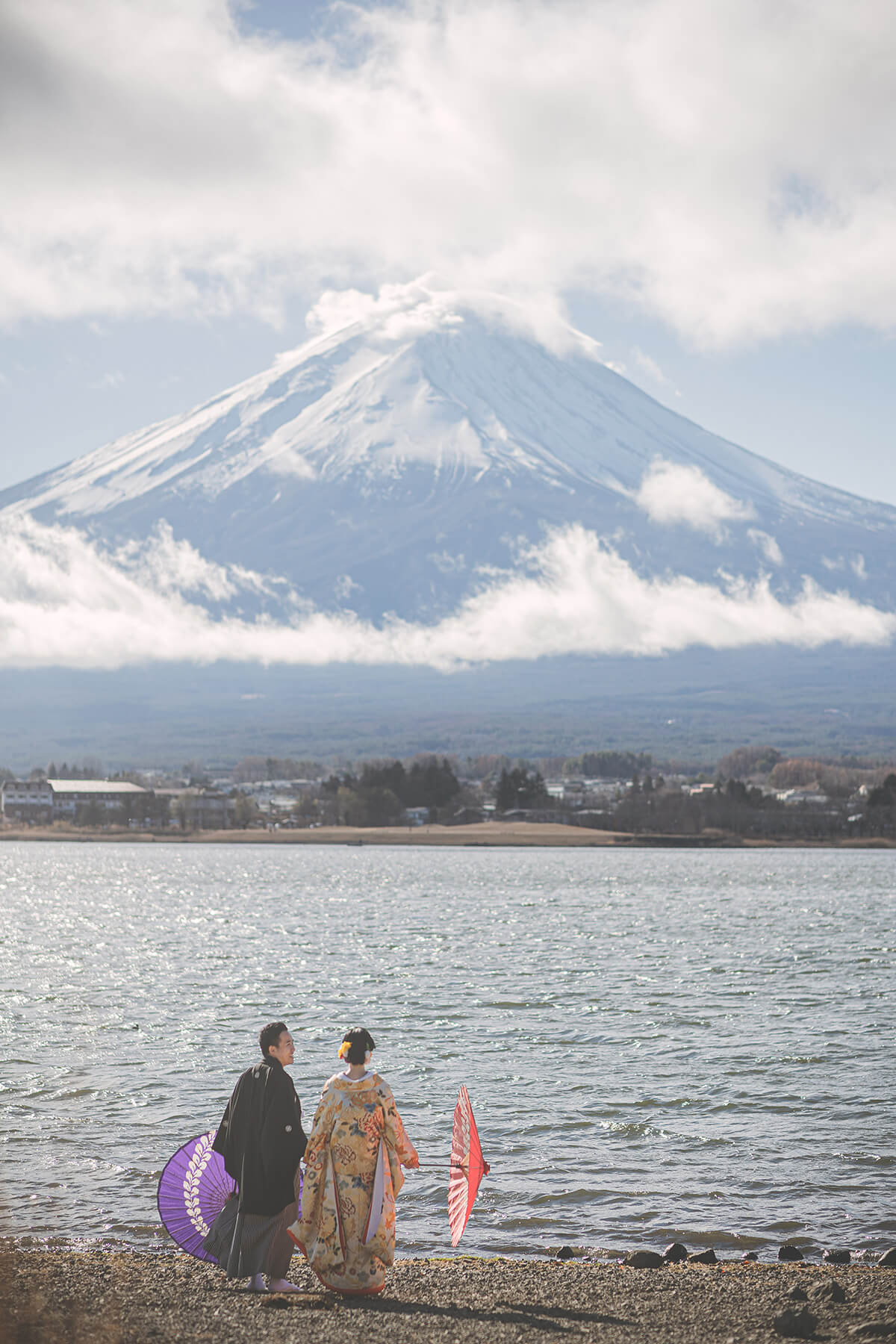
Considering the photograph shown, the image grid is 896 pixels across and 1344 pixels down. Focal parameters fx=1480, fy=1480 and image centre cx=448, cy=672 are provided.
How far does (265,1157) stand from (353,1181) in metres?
0.63

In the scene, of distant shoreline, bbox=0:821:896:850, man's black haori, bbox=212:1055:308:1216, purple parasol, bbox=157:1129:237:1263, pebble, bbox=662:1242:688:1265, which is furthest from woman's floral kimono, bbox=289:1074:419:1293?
distant shoreline, bbox=0:821:896:850

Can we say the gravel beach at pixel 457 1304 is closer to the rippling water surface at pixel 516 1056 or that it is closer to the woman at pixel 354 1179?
the woman at pixel 354 1179

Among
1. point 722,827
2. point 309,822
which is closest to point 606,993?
point 722,827

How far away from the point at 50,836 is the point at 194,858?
43.4 meters

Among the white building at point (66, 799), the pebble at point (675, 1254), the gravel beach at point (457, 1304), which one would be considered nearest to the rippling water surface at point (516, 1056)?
the pebble at point (675, 1254)

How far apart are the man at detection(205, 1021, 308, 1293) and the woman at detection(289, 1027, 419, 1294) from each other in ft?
0.59

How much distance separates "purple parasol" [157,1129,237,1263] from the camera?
1068 cm

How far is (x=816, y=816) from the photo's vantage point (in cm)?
14138

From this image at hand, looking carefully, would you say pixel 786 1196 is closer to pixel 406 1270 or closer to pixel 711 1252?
pixel 711 1252

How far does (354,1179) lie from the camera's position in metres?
9.93

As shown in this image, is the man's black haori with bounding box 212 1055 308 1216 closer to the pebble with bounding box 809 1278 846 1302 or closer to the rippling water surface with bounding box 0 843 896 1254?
the rippling water surface with bounding box 0 843 896 1254

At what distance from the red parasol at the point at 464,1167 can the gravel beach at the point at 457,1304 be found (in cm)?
42

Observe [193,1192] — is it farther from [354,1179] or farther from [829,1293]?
[829,1293]

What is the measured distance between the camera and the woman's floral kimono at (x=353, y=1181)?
992cm
